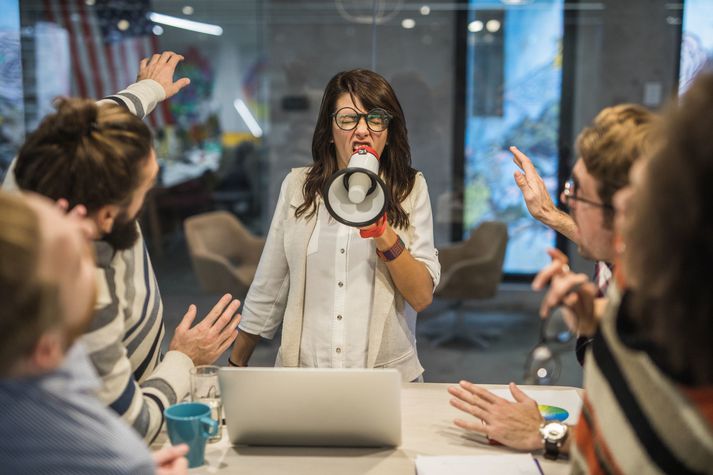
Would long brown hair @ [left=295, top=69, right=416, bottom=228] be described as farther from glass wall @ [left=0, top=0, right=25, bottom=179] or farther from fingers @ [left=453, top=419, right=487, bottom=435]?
glass wall @ [left=0, top=0, right=25, bottom=179]

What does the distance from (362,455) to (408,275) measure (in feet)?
2.23

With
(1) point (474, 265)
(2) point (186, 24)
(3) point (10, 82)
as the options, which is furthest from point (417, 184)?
(3) point (10, 82)

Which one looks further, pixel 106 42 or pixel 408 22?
pixel 106 42

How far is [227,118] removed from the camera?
4762mm

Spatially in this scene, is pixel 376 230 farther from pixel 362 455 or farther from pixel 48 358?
pixel 48 358

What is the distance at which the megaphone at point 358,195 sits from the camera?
203 cm

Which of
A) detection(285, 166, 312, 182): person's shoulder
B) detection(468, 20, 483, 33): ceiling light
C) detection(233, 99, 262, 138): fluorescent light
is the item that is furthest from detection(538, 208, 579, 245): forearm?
detection(233, 99, 262, 138): fluorescent light

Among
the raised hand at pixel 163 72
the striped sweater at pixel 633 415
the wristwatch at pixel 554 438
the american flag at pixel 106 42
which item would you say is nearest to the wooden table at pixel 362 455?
the wristwatch at pixel 554 438

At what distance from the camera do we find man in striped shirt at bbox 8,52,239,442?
147cm

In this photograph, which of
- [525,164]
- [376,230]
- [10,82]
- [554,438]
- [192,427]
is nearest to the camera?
[192,427]

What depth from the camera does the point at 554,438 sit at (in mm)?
1689

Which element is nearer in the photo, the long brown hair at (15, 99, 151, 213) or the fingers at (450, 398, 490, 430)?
the long brown hair at (15, 99, 151, 213)

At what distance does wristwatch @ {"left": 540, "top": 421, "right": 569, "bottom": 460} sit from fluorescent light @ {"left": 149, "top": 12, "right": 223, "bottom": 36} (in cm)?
367

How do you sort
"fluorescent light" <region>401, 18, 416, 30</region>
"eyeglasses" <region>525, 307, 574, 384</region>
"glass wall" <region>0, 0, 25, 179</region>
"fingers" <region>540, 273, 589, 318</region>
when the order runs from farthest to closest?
"glass wall" <region>0, 0, 25, 179</region> < "fluorescent light" <region>401, 18, 416, 30</region> < "eyeglasses" <region>525, 307, 574, 384</region> < "fingers" <region>540, 273, 589, 318</region>
